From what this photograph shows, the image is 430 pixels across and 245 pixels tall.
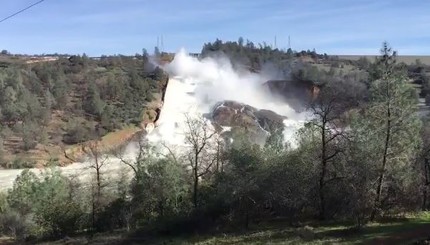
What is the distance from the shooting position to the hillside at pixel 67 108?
302 feet

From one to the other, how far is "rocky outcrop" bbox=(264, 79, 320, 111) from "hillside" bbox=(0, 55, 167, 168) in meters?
26.9

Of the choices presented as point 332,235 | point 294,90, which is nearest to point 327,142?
point 332,235

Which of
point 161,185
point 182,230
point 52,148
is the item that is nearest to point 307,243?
point 182,230

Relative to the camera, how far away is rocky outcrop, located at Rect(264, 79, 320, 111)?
110 m

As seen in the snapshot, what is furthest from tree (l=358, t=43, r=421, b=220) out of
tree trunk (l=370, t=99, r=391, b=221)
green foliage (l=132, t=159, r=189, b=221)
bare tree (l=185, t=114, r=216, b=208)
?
green foliage (l=132, t=159, r=189, b=221)

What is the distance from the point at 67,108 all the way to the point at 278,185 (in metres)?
86.1

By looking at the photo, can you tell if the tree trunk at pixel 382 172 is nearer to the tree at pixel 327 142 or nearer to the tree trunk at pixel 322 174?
the tree at pixel 327 142

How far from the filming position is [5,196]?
158ft

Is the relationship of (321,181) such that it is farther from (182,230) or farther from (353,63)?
(353,63)

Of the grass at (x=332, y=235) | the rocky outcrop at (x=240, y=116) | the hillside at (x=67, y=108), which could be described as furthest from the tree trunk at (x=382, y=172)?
the hillside at (x=67, y=108)

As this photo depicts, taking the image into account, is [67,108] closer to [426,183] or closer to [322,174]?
[322,174]

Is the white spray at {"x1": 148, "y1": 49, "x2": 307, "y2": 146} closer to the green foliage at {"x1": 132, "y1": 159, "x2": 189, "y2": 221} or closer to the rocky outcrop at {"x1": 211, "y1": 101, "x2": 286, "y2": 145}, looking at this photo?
the rocky outcrop at {"x1": 211, "y1": 101, "x2": 286, "y2": 145}

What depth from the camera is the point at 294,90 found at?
11469 cm

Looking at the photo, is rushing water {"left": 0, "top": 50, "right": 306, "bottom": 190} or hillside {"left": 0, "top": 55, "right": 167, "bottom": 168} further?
rushing water {"left": 0, "top": 50, "right": 306, "bottom": 190}
